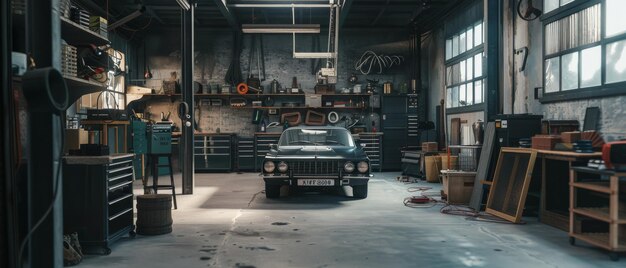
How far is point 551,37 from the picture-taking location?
6395 mm

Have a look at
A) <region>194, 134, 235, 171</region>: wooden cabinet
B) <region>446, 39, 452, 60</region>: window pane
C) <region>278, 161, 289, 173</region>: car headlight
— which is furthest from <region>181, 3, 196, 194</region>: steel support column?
<region>446, 39, 452, 60</region>: window pane

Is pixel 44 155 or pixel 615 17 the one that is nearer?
pixel 44 155

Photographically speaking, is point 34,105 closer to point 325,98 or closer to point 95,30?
point 95,30

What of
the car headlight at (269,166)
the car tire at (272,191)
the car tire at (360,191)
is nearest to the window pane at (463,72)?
the car tire at (360,191)

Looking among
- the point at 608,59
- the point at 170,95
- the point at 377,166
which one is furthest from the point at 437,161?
the point at 170,95

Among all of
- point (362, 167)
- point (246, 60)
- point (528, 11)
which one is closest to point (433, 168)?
point (362, 167)

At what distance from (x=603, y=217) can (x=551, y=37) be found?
11.2 feet

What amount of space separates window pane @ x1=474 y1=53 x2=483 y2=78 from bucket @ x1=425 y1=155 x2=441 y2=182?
178 centimetres

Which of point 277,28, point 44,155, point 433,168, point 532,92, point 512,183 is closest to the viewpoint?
point 44,155

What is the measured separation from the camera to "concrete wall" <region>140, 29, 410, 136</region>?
1216cm

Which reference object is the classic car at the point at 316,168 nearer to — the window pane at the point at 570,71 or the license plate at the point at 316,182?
the license plate at the point at 316,182

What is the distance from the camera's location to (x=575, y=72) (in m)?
5.85

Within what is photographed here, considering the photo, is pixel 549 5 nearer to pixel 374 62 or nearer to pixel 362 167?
pixel 362 167

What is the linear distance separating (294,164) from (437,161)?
12.7 feet
